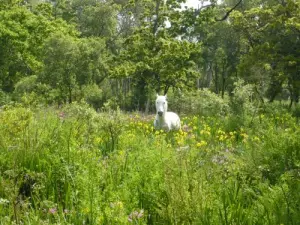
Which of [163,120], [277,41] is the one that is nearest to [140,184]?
[163,120]

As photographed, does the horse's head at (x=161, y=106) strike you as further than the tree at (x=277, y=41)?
No

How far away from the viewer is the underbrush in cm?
299

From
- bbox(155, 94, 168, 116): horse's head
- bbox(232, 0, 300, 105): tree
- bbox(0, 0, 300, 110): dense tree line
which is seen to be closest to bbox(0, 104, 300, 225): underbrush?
bbox(155, 94, 168, 116): horse's head

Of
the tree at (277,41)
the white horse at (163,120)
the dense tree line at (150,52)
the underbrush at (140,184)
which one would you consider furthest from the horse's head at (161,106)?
the tree at (277,41)

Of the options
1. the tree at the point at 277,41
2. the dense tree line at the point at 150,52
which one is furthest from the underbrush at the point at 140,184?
the tree at the point at 277,41

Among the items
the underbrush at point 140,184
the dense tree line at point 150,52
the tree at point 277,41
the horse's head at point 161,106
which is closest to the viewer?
the underbrush at point 140,184

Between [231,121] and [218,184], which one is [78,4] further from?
[218,184]

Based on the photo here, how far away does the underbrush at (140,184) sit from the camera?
2.99 m

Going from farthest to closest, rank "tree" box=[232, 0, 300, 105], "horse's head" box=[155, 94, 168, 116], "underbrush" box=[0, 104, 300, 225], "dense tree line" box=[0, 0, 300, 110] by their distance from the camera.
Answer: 1. "dense tree line" box=[0, 0, 300, 110]
2. "tree" box=[232, 0, 300, 105]
3. "horse's head" box=[155, 94, 168, 116]
4. "underbrush" box=[0, 104, 300, 225]

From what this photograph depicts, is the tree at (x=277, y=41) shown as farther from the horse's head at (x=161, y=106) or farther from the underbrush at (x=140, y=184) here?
the underbrush at (x=140, y=184)

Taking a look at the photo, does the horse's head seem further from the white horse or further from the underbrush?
the underbrush

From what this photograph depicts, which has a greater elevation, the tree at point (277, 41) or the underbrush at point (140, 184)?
the tree at point (277, 41)

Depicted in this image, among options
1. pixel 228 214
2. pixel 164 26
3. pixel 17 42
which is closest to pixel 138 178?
pixel 228 214

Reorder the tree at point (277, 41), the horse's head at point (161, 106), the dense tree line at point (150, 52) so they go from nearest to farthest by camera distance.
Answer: the horse's head at point (161, 106)
the tree at point (277, 41)
the dense tree line at point (150, 52)
